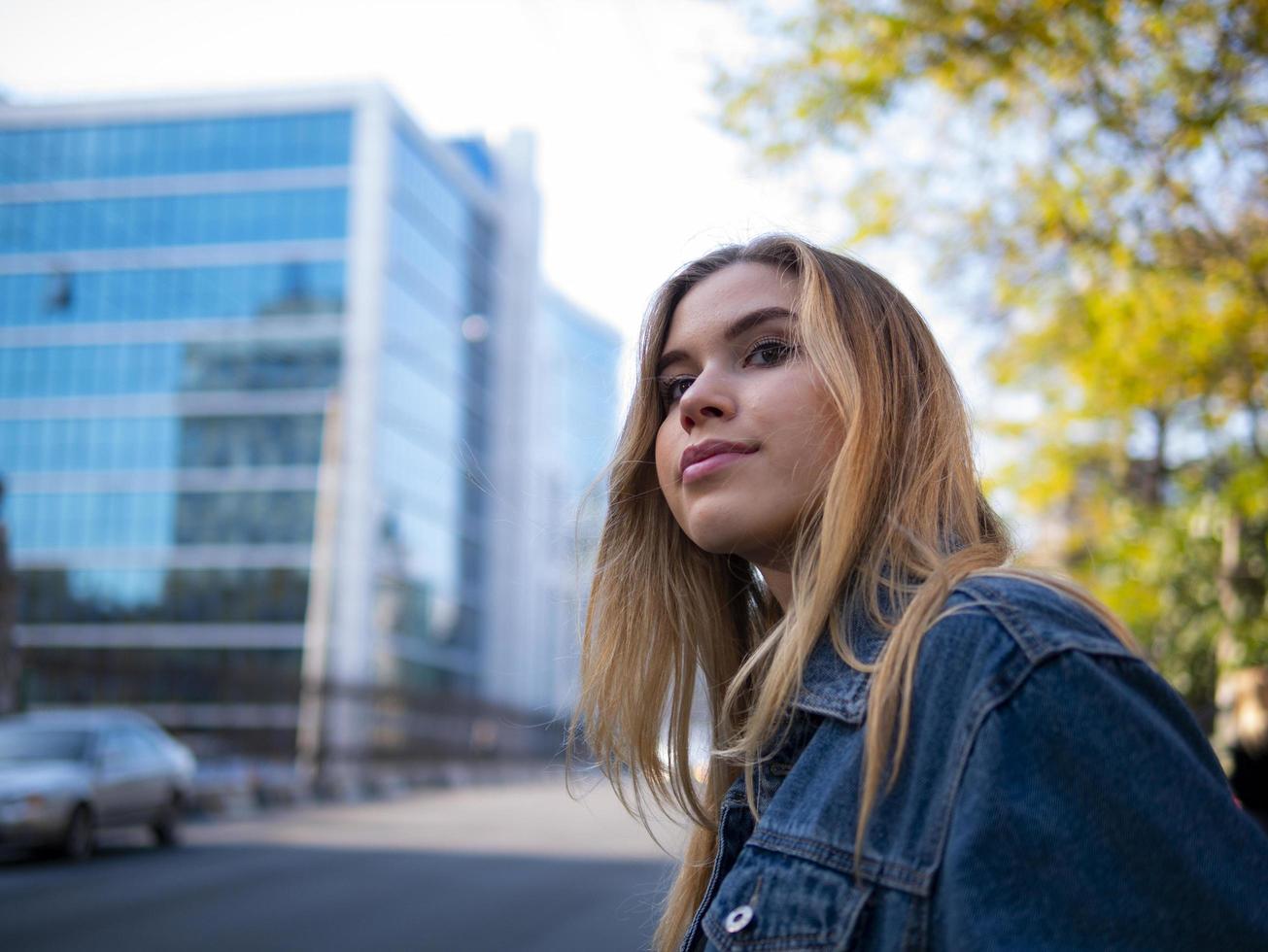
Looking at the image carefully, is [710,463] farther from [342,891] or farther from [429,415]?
[429,415]

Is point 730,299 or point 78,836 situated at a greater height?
point 730,299

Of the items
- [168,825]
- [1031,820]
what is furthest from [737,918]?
[168,825]

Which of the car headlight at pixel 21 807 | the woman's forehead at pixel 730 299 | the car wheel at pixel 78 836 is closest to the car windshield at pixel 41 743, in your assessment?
the car wheel at pixel 78 836

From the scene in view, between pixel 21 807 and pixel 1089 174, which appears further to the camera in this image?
pixel 21 807

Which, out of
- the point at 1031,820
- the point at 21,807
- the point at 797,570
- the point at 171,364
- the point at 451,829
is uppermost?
the point at 171,364

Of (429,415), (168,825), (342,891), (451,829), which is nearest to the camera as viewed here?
(342,891)

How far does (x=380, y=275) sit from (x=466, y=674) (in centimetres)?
2303

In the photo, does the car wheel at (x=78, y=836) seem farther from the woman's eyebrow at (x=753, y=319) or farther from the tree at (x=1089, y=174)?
the woman's eyebrow at (x=753, y=319)

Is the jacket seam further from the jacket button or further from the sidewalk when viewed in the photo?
the sidewalk

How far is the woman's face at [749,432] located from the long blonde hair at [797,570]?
0.03 metres

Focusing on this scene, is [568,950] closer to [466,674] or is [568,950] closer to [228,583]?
[228,583]

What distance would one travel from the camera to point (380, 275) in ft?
196

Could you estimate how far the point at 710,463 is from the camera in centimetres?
168

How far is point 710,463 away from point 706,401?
0.08 meters
